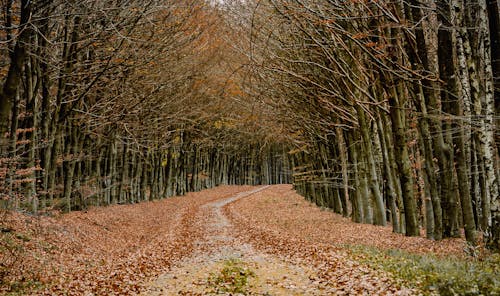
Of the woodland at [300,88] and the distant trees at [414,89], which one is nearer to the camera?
the distant trees at [414,89]

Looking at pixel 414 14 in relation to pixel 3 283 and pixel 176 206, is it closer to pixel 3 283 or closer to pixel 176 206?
pixel 3 283

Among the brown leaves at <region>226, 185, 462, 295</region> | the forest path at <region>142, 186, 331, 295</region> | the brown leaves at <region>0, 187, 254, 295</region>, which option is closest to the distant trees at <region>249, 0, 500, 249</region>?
the brown leaves at <region>226, 185, 462, 295</region>

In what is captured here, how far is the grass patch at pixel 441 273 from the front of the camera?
691cm

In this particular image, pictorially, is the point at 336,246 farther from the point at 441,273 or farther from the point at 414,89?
the point at 414,89

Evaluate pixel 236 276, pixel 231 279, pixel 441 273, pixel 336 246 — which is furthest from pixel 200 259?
pixel 441 273

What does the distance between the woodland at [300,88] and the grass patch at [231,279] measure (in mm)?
5519

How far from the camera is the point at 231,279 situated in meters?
10.1

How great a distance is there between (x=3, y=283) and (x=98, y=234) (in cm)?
901

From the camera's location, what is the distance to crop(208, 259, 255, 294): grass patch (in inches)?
369

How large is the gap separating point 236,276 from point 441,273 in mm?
4747

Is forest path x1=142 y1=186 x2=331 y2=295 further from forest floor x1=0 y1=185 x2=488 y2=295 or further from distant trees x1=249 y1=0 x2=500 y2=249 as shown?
distant trees x1=249 y1=0 x2=500 y2=249

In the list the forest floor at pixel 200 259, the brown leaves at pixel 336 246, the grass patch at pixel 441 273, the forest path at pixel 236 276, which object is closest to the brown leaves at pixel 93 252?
the forest floor at pixel 200 259

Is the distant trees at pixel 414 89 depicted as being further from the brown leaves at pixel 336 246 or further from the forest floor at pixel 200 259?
the forest floor at pixel 200 259

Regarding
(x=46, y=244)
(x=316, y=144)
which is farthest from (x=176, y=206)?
(x=46, y=244)
